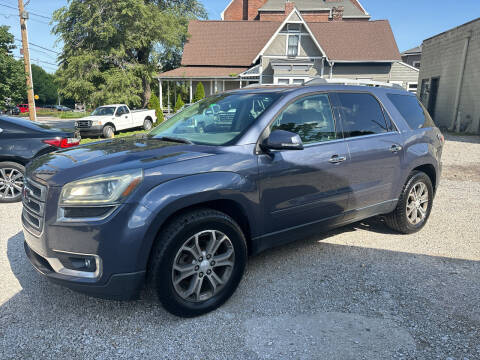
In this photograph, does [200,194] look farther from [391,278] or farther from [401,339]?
[391,278]

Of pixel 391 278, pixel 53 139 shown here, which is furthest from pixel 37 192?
pixel 53 139

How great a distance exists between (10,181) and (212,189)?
4.87 m

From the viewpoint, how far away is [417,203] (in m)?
4.63


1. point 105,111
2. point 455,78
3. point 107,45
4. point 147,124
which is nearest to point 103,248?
point 105,111

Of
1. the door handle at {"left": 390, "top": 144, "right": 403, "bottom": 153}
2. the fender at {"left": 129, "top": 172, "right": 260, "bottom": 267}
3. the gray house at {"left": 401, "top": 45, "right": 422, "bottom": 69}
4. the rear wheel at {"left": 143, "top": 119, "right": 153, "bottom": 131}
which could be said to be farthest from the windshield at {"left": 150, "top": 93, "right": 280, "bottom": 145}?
the gray house at {"left": 401, "top": 45, "right": 422, "bottom": 69}

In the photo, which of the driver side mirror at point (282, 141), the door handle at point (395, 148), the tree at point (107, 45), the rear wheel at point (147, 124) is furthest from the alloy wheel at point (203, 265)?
the tree at point (107, 45)

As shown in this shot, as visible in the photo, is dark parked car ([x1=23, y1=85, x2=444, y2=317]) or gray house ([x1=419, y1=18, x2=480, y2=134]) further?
gray house ([x1=419, y1=18, x2=480, y2=134])

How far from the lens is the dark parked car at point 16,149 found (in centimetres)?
601

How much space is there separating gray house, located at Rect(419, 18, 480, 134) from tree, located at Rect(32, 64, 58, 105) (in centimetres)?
8432

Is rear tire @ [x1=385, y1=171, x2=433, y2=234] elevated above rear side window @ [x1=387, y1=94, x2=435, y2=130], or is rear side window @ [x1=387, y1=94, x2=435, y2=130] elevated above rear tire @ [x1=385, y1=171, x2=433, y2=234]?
rear side window @ [x1=387, y1=94, x2=435, y2=130]

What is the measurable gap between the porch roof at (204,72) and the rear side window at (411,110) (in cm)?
2314

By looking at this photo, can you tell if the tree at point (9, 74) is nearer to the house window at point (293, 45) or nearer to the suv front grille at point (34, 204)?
the suv front grille at point (34, 204)

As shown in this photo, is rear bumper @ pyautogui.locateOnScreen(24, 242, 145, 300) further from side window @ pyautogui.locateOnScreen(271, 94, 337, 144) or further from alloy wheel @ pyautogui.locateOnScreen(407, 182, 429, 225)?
alloy wheel @ pyautogui.locateOnScreen(407, 182, 429, 225)

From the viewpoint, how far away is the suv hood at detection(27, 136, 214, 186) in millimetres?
2643
